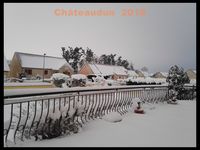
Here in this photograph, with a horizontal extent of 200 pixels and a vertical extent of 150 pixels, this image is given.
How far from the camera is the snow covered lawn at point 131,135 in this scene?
8.04 feet

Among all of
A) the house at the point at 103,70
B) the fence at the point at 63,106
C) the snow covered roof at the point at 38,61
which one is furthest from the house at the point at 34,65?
the fence at the point at 63,106

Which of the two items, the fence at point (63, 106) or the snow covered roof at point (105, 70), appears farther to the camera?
the snow covered roof at point (105, 70)

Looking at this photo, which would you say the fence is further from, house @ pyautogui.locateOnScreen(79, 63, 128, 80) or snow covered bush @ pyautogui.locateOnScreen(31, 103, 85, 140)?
house @ pyautogui.locateOnScreen(79, 63, 128, 80)

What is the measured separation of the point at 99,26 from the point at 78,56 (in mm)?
38096

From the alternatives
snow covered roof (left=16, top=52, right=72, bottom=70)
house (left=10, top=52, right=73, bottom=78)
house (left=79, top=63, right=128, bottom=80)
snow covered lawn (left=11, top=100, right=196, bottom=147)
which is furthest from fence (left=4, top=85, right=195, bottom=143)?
house (left=79, top=63, right=128, bottom=80)

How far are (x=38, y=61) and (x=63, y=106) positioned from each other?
93.1 feet

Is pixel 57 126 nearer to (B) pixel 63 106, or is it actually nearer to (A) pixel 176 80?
(B) pixel 63 106

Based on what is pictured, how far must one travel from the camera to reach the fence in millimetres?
2557

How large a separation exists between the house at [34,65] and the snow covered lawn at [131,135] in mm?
26236

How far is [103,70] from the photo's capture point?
33.7 meters

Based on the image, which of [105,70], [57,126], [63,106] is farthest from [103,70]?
[57,126]

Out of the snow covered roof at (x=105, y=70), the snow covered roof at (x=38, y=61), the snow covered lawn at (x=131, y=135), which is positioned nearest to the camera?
the snow covered lawn at (x=131, y=135)

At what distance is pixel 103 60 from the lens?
Answer: 54562mm

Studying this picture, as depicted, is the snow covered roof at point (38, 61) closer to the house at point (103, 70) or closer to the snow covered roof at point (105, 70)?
the house at point (103, 70)
